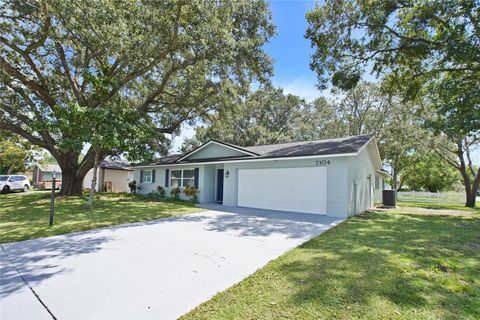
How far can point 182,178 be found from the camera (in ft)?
55.2

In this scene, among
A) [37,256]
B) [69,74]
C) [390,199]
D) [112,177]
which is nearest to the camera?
[37,256]

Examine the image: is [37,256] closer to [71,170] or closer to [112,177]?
[71,170]

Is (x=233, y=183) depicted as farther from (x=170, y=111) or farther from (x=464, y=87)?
(x=464, y=87)

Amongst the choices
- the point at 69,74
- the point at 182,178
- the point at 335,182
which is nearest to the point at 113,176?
the point at 182,178

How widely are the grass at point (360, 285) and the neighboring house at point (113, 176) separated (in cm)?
2387

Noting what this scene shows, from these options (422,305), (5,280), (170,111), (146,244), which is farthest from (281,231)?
(170,111)

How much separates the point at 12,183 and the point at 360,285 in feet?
90.8

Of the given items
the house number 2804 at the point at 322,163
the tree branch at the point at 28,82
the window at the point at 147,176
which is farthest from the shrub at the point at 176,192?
the house number 2804 at the point at 322,163

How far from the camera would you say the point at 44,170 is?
115 feet

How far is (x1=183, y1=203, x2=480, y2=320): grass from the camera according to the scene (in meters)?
3.00

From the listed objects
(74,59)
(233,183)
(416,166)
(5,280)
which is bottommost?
(5,280)

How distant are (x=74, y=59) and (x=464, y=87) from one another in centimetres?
2120

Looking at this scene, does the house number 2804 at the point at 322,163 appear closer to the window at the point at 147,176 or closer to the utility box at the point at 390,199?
the utility box at the point at 390,199

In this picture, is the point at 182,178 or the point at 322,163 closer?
the point at 322,163
